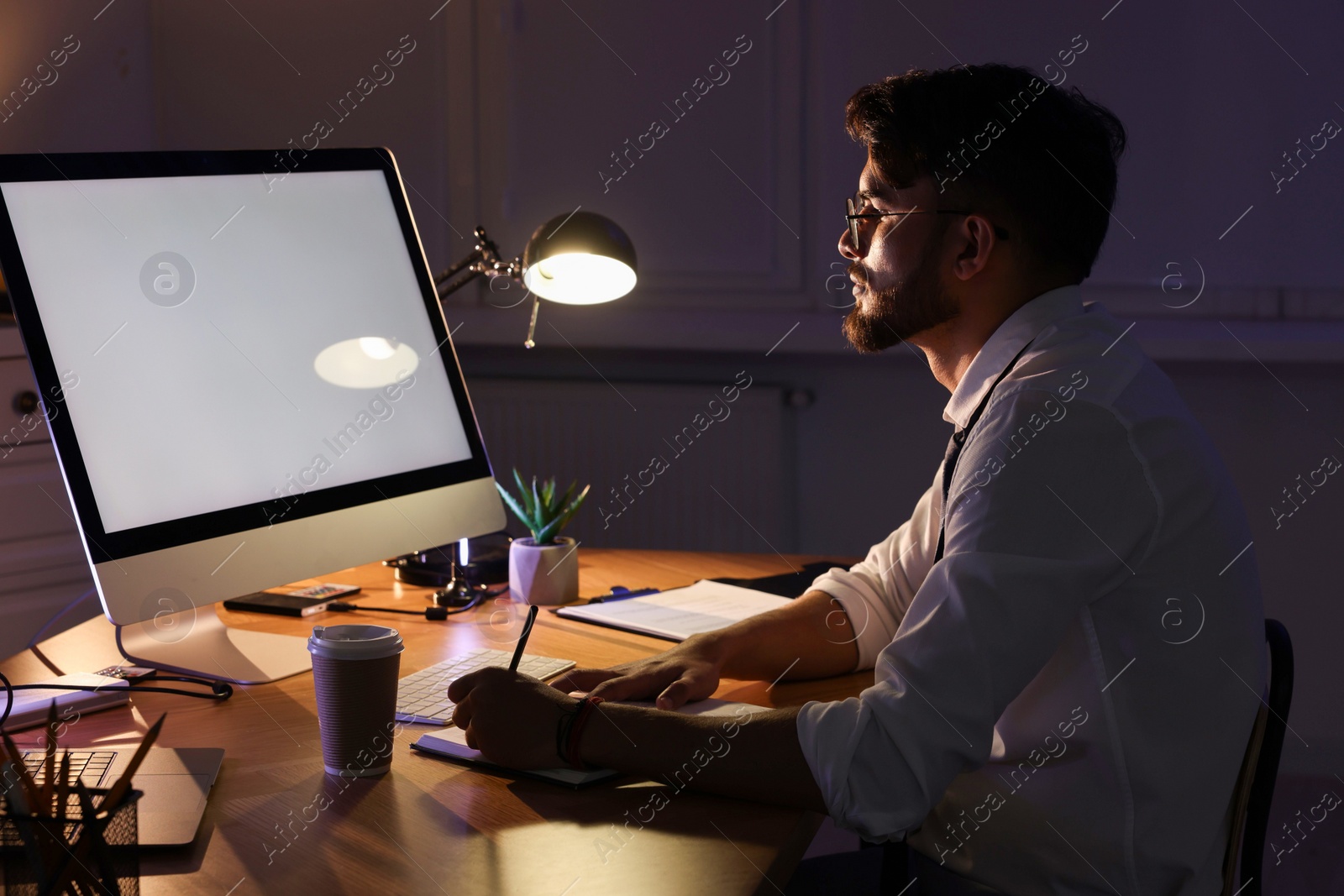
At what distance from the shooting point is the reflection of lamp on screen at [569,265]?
172cm

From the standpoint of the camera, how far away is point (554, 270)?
187cm

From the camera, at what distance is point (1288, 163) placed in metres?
2.88

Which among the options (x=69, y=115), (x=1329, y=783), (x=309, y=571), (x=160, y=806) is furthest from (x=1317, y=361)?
(x=69, y=115)

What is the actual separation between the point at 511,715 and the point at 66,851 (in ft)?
1.45

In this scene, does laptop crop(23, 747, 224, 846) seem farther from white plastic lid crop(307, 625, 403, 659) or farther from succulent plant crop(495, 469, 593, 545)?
succulent plant crop(495, 469, 593, 545)

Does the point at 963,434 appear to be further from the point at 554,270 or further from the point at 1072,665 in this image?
the point at 554,270

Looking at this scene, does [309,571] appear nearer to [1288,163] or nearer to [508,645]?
[508,645]

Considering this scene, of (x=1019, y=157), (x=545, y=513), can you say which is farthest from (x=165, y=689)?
(x=1019, y=157)

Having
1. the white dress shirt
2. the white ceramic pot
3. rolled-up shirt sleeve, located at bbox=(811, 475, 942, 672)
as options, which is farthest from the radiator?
the white dress shirt

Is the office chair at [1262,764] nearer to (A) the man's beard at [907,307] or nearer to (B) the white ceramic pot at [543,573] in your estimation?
(A) the man's beard at [907,307]

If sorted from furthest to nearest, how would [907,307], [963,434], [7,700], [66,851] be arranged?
[907,307] → [963,434] → [7,700] → [66,851]

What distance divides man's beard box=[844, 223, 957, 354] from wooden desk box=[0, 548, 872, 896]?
453 millimetres

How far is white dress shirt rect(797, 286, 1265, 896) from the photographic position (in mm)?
1027

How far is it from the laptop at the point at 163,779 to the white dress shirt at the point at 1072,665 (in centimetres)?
51
